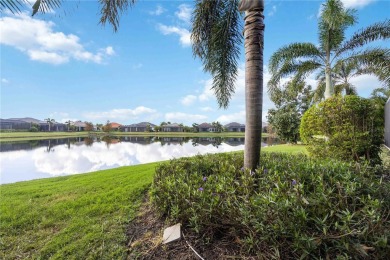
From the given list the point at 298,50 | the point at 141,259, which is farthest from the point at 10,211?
the point at 298,50

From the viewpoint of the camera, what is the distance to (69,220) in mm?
4031

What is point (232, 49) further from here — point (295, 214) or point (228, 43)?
point (295, 214)

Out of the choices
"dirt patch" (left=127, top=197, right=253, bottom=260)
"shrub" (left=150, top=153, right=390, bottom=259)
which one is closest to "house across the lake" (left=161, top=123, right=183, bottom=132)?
"dirt patch" (left=127, top=197, right=253, bottom=260)

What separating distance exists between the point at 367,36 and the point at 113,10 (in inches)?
482

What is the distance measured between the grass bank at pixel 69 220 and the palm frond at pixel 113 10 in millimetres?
4163

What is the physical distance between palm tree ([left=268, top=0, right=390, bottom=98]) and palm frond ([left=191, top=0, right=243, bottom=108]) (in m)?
6.27

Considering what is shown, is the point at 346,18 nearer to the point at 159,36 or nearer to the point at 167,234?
the point at 159,36

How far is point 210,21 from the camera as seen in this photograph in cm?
630

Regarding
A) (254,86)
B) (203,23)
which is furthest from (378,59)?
(254,86)

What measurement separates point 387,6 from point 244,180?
10712 millimetres

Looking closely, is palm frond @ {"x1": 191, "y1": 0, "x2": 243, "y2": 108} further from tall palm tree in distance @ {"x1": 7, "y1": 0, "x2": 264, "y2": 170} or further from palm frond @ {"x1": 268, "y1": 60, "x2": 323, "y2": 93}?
palm frond @ {"x1": 268, "y1": 60, "x2": 323, "y2": 93}

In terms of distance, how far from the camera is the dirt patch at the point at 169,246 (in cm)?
241

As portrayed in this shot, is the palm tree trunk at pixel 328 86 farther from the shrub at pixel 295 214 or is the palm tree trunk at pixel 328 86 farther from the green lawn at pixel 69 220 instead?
the green lawn at pixel 69 220

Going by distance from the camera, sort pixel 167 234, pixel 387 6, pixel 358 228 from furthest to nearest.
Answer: pixel 387 6 < pixel 167 234 < pixel 358 228
